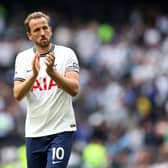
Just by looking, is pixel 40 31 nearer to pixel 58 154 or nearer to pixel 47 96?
pixel 47 96

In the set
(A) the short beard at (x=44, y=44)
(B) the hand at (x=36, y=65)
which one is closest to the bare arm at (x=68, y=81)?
(B) the hand at (x=36, y=65)

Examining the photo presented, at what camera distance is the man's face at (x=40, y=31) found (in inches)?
339

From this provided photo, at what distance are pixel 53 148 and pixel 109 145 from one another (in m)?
8.00

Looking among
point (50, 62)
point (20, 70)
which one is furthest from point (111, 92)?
point (50, 62)

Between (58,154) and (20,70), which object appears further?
(20,70)

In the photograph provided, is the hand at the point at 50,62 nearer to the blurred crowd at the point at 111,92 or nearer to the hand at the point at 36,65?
the hand at the point at 36,65

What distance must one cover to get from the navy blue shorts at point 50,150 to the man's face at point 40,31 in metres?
0.95

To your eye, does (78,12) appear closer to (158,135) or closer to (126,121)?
(126,121)

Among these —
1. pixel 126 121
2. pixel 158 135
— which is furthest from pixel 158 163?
pixel 126 121

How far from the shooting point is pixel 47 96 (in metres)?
8.74

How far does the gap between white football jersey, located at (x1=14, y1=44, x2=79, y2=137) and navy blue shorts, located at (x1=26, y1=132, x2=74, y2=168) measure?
0.22ft

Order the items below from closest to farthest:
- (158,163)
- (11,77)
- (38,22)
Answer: (38,22) < (158,163) < (11,77)

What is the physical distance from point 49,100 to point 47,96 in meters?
0.05

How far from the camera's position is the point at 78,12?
23719 mm
